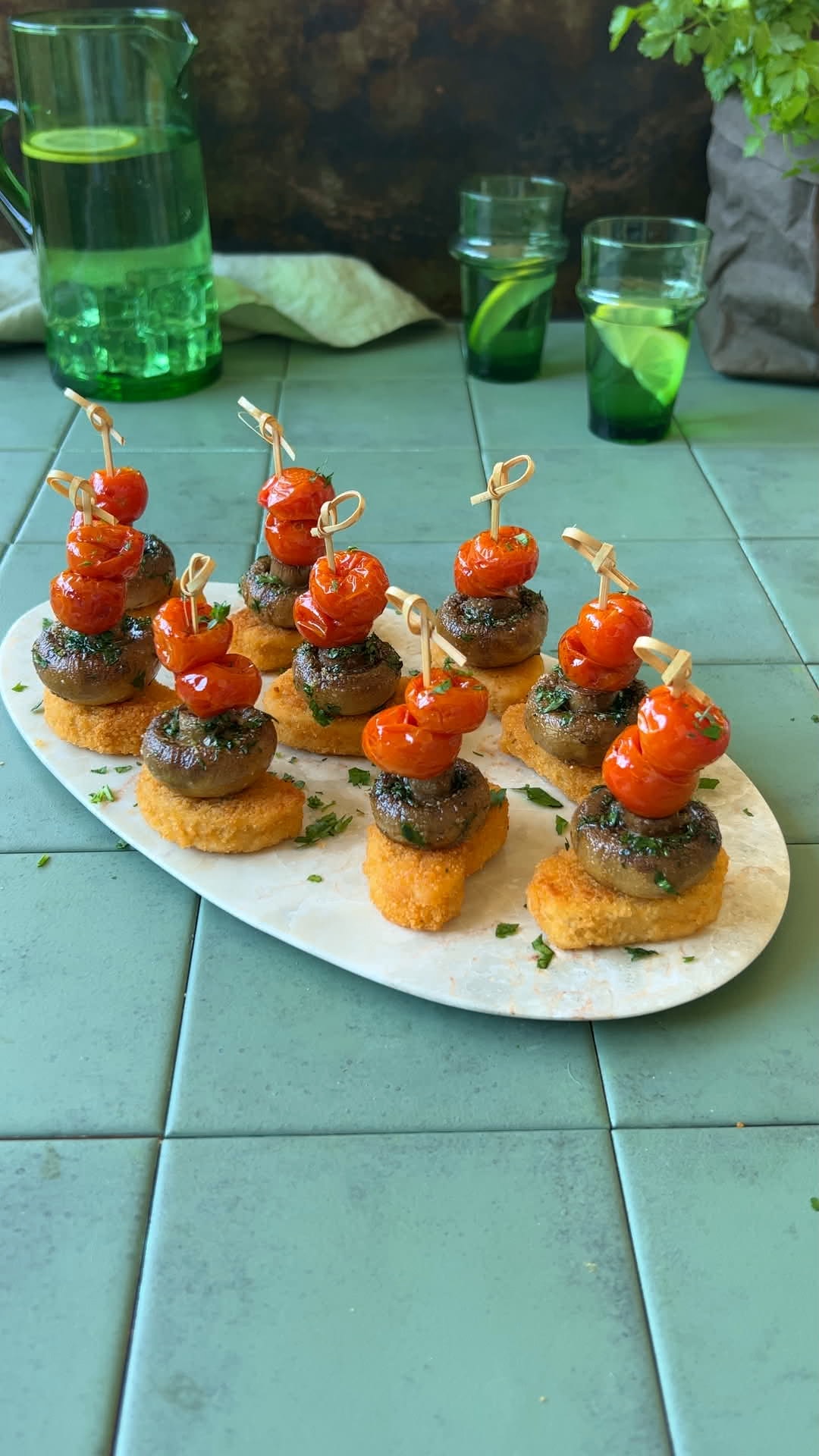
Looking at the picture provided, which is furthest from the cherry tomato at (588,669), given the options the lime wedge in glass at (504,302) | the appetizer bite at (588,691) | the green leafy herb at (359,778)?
the lime wedge in glass at (504,302)

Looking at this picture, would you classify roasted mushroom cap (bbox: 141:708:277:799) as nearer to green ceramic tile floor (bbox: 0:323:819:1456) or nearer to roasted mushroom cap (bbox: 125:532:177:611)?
green ceramic tile floor (bbox: 0:323:819:1456)

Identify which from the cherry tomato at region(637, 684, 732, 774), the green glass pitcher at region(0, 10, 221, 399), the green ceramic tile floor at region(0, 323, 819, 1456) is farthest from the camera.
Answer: the green glass pitcher at region(0, 10, 221, 399)

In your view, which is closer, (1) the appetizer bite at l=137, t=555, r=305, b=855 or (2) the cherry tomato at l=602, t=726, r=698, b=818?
(2) the cherry tomato at l=602, t=726, r=698, b=818

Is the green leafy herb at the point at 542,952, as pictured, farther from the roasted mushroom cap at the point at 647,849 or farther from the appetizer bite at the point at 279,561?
the appetizer bite at the point at 279,561

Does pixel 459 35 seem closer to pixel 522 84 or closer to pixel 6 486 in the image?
pixel 522 84

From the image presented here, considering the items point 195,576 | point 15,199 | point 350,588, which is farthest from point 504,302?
point 195,576

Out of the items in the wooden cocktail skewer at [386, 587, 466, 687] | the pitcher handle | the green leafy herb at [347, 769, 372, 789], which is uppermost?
the pitcher handle

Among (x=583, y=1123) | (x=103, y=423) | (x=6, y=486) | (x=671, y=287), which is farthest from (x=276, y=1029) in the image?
(x=671, y=287)

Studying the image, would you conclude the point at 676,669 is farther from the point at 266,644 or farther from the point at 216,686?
the point at 266,644

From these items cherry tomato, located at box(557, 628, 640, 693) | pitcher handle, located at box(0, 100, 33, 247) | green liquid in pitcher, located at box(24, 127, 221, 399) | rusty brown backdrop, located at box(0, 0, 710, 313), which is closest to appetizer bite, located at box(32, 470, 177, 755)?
cherry tomato, located at box(557, 628, 640, 693)
